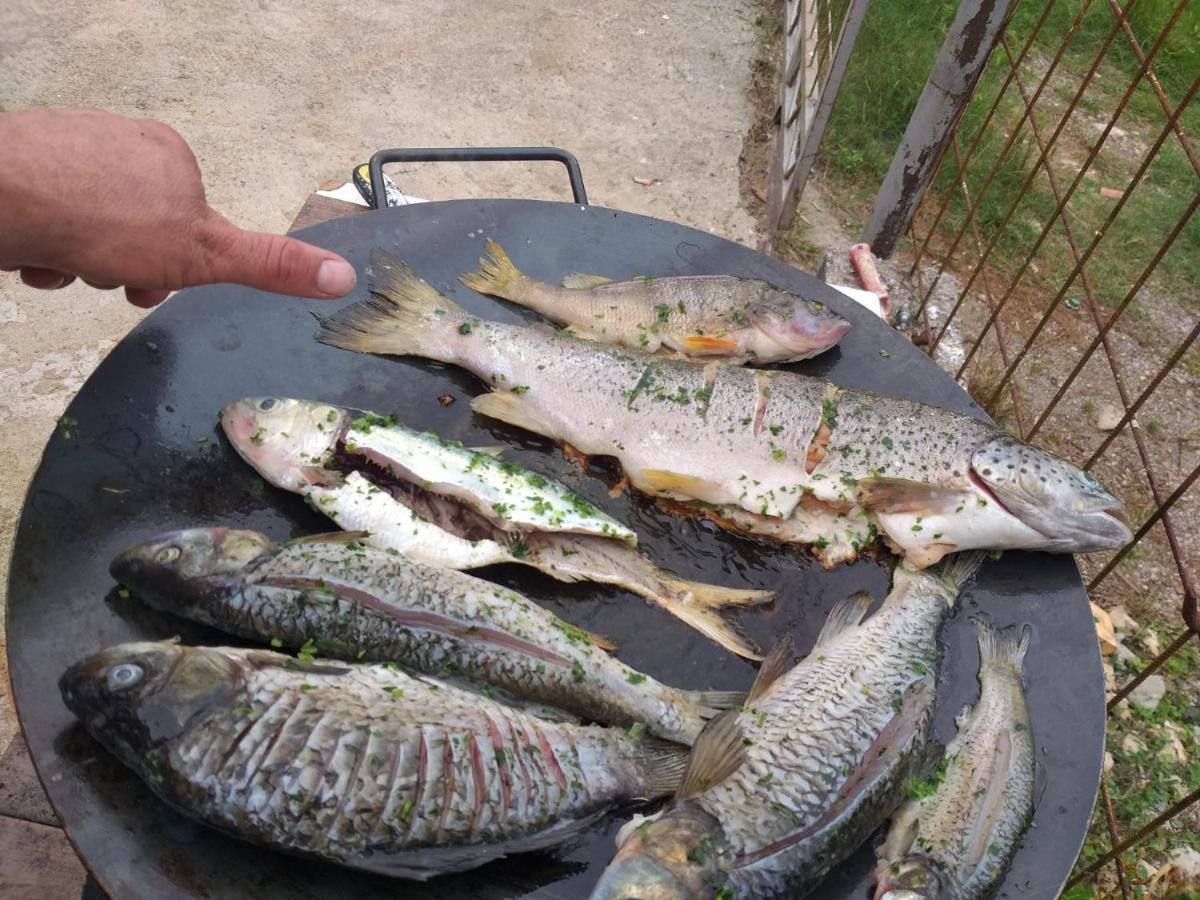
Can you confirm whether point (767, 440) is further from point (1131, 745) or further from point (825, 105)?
point (825, 105)

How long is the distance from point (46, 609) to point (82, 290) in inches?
146

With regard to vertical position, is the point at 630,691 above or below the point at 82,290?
above

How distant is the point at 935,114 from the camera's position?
4.81m

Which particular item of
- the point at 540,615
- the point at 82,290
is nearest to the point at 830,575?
the point at 540,615

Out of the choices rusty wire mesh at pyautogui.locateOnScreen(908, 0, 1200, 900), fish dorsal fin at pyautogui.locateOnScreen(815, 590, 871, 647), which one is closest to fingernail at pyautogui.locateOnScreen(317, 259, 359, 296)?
fish dorsal fin at pyautogui.locateOnScreen(815, 590, 871, 647)

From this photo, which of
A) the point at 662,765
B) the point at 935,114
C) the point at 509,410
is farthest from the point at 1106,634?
the point at 509,410

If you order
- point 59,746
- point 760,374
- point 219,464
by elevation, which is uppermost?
point 760,374

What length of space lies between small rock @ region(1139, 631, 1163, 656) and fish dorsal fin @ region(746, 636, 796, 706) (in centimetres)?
278

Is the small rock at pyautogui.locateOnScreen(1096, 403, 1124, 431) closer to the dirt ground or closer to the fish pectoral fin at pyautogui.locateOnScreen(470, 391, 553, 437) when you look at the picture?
the dirt ground

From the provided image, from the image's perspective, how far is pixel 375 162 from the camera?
3.69 m

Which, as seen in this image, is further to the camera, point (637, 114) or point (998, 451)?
point (637, 114)

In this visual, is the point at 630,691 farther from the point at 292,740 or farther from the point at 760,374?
the point at 760,374

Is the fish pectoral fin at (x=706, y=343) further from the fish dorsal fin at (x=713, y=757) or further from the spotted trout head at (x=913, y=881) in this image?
the spotted trout head at (x=913, y=881)

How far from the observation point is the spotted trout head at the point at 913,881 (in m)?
2.08
